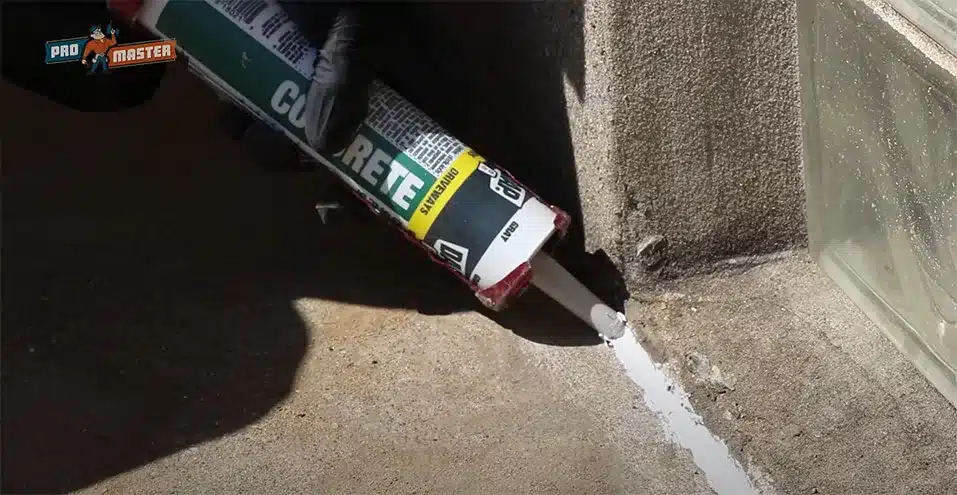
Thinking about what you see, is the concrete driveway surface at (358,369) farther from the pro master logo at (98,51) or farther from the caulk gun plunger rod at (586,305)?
the pro master logo at (98,51)

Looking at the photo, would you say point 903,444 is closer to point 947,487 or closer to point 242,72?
point 947,487

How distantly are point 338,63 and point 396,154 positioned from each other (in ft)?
Answer: 0.47

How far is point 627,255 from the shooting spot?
1.17 meters

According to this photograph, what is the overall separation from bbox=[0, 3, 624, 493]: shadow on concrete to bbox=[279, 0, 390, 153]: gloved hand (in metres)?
0.20

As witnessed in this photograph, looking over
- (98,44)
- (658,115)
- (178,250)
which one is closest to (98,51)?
(98,44)

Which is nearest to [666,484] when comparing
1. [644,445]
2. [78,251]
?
[644,445]

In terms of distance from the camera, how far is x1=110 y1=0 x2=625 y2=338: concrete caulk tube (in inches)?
42.6

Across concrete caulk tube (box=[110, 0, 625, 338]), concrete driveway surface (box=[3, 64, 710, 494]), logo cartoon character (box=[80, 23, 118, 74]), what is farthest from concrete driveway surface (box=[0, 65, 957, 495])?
logo cartoon character (box=[80, 23, 118, 74])

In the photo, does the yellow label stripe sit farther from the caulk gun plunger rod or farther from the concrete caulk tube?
the caulk gun plunger rod

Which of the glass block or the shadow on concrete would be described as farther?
the shadow on concrete

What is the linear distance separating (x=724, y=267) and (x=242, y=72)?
0.73 m

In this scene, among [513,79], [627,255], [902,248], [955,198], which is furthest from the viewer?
[513,79]

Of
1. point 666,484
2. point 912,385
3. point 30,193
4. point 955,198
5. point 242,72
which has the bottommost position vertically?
point 666,484

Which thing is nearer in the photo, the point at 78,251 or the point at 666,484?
the point at 666,484
